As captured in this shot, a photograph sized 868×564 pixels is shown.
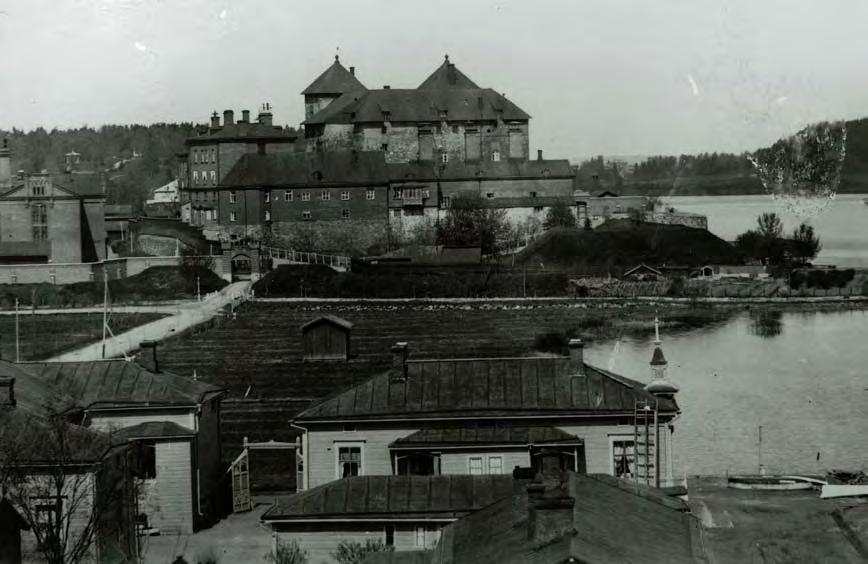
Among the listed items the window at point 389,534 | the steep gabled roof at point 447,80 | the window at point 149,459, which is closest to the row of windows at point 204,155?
the steep gabled roof at point 447,80

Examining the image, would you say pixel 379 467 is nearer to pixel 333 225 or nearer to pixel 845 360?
pixel 845 360

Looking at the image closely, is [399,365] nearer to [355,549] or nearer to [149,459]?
[149,459]

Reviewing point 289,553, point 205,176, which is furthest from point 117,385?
point 205,176

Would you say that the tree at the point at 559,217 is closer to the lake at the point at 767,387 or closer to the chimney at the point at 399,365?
the lake at the point at 767,387

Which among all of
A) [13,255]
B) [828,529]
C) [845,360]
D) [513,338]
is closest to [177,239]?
[13,255]

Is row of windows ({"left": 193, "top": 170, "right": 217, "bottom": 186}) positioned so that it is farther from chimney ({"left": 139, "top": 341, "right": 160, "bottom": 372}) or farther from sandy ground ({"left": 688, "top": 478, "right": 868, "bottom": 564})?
sandy ground ({"left": 688, "top": 478, "right": 868, "bottom": 564})

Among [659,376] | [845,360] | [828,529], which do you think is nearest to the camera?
[828,529]

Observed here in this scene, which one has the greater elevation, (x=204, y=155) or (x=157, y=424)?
(x=204, y=155)
